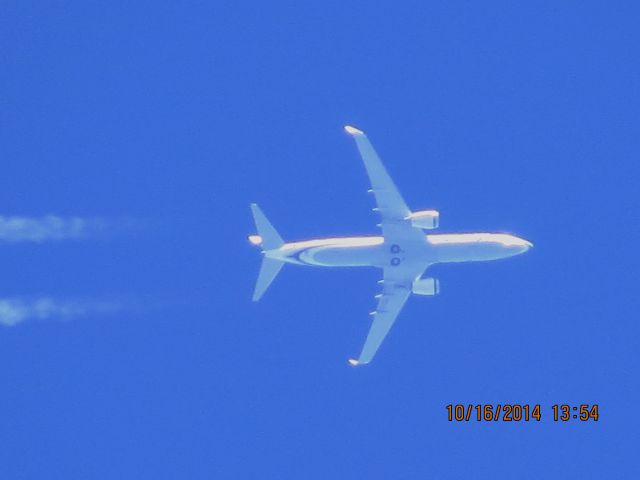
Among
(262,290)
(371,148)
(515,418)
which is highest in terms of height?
(371,148)

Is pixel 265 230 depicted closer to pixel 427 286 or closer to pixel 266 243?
pixel 266 243

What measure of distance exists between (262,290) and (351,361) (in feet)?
29.8

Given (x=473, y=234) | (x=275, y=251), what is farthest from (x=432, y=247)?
(x=275, y=251)

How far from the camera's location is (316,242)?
85.6m

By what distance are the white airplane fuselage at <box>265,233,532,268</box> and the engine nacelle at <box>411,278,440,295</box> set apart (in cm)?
138

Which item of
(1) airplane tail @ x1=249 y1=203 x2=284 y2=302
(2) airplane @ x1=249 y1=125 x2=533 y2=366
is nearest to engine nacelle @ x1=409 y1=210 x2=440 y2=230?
(2) airplane @ x1=249 y1=125 x2=533 y2=366

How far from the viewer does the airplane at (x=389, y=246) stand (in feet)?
278

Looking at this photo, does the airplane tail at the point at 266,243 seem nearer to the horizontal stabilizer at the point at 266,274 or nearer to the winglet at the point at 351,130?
the horizontal stabilizer at the point at 266,274

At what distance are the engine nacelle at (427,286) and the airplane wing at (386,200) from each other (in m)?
3.13

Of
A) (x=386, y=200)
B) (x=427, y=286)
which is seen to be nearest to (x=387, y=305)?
(x=427, y=286)

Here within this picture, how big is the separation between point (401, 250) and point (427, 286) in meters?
3.09

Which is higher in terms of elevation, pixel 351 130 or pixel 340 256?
pixel 351 130

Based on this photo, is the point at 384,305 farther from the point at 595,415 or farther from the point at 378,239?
the point at 595,415

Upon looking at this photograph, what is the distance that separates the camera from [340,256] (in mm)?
84938
